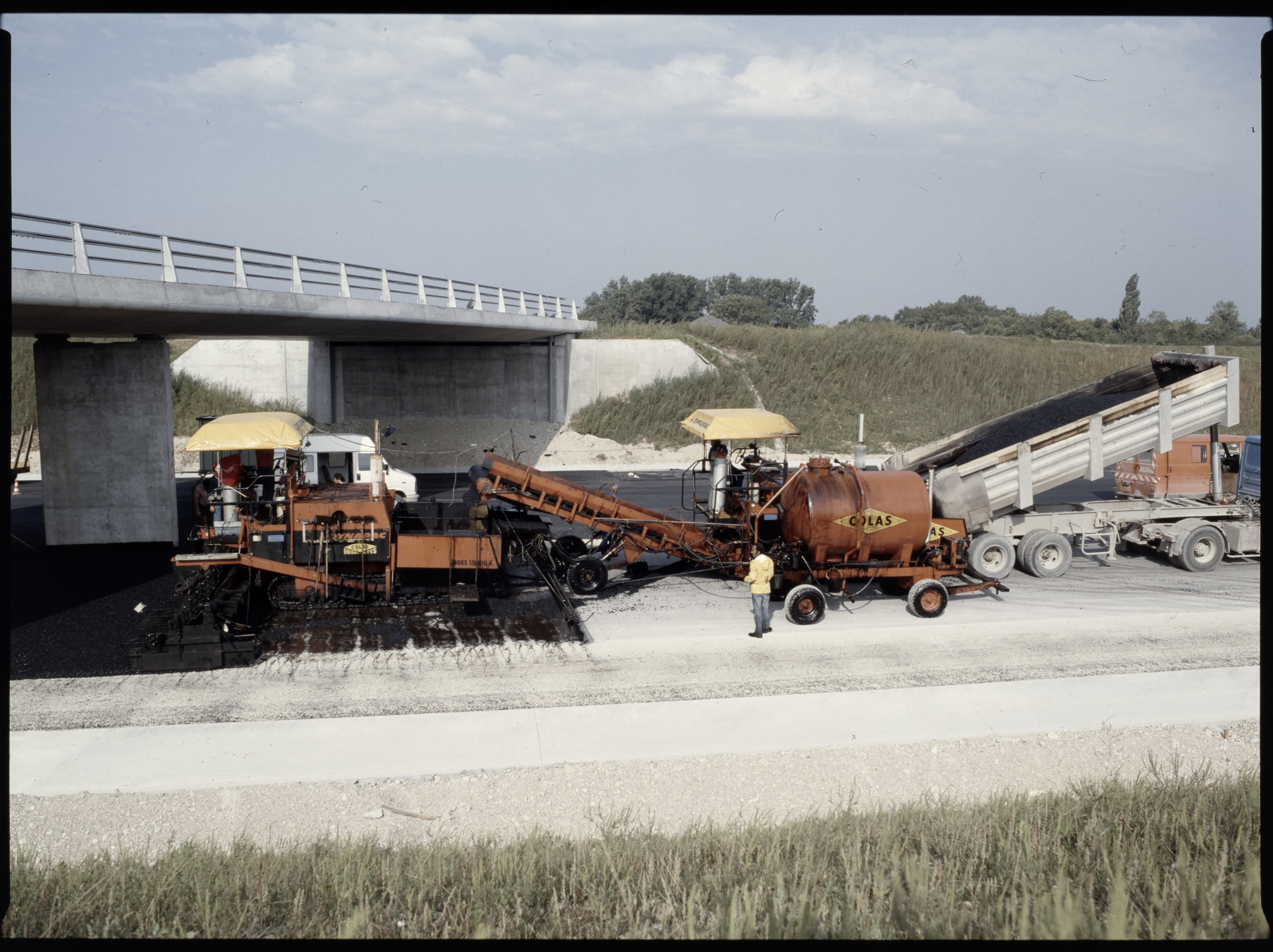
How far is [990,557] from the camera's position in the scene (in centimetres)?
Answer: 1534

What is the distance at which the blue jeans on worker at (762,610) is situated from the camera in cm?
1221

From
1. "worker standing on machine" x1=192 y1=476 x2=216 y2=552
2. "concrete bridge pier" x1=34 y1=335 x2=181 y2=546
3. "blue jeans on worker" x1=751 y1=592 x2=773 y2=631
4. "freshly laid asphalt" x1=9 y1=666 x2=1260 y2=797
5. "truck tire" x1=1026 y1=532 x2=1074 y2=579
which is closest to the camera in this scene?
"freshly laid asphalt" x1=9 y1=666 x2=1260 y2=797

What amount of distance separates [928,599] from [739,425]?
3907mm

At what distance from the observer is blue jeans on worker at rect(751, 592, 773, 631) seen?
12.2 meters

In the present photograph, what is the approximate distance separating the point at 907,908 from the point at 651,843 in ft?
6.66

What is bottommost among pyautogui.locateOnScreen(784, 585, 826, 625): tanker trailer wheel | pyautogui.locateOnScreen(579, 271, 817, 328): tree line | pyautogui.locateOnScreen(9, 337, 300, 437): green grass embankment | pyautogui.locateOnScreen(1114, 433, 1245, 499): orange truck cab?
pyautogui.locateOnScreen(784, 585, 826, 625): tanker trailer wheel

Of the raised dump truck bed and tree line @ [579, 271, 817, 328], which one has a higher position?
tree line @ [579, 271, 817, 328]

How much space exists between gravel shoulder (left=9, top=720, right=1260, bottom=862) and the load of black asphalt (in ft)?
25.3

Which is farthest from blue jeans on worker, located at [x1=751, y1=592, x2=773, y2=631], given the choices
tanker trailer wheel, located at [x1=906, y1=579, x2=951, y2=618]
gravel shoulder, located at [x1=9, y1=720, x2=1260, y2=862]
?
gravel shoulder, located at [x1=9, y1=720, x2=1260, y2=862]

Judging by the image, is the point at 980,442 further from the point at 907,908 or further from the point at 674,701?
the point at 907,908

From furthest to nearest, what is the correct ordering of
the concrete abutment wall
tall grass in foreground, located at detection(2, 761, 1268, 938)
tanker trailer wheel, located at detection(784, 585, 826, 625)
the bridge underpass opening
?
the bridge underpass opening → the concrete abutment wall → tanker trailer wheel, located at detection(784, 585, 826, 625) → tall grass in foreground, located at detection(2, 761, 1268, 938)

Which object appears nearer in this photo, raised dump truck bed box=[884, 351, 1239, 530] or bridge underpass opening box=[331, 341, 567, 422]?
raised dump truck bed box=[884, 351, 1239, 530]

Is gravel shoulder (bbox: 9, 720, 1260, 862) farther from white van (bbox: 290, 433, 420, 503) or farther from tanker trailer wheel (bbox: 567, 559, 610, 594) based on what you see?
white van (bbox: 290, 433, 420, 503)
